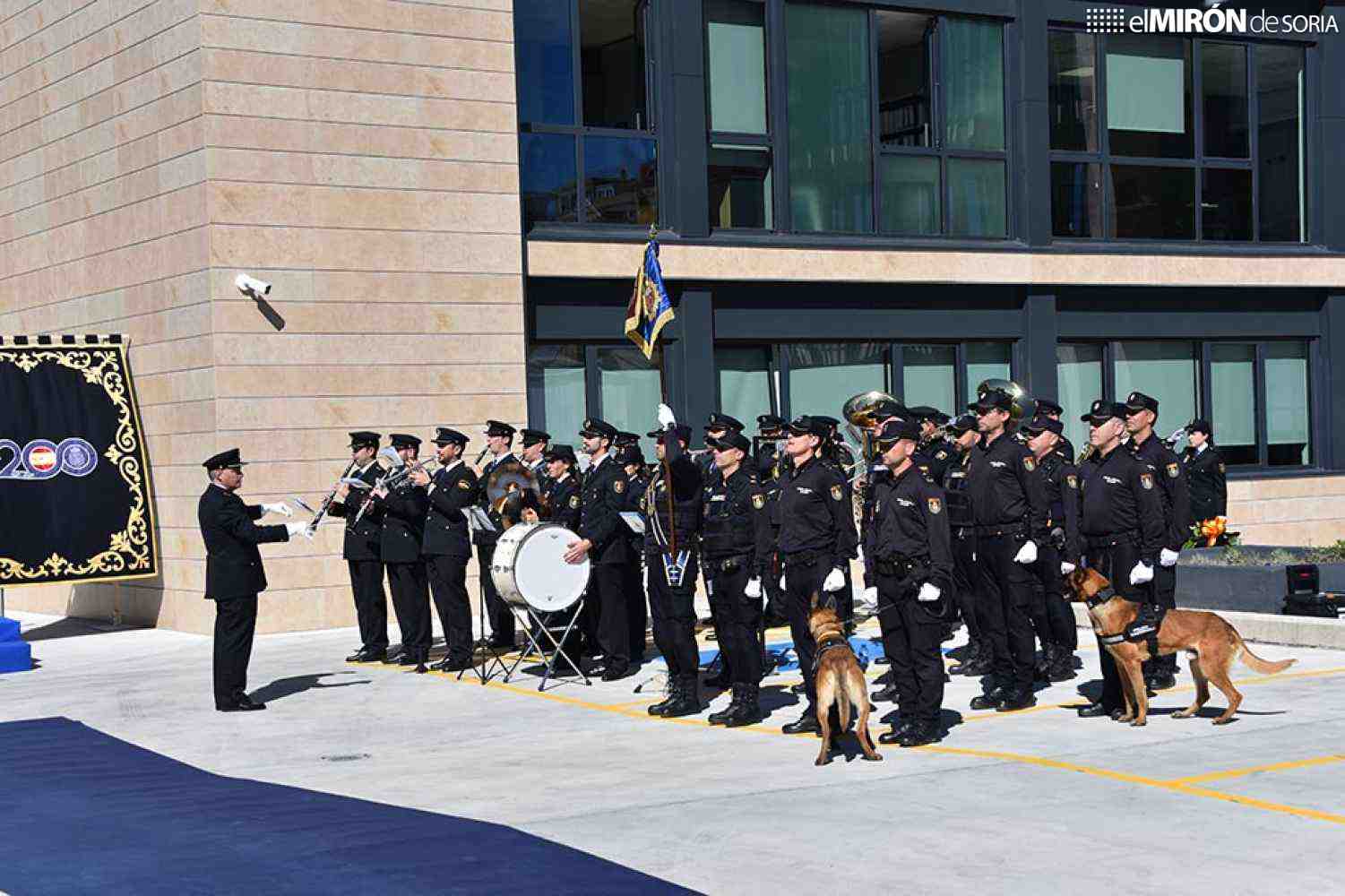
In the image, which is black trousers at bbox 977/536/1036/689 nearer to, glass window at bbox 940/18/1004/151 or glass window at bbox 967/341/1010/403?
glass window at bbox 967/341/1010/403

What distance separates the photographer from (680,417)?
2286cm

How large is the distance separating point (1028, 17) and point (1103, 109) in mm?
1802

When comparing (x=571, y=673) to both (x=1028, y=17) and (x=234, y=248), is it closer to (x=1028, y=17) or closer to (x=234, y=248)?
(x=234, y=248)

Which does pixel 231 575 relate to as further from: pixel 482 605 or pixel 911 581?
pixel 911 581

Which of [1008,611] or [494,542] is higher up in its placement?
[494,542]

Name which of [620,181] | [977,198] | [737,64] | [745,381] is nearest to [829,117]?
[737,64]

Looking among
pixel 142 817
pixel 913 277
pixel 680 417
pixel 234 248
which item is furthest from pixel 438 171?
pixel 142 817

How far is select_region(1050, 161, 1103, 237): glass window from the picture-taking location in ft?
84.4

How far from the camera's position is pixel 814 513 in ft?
41.7

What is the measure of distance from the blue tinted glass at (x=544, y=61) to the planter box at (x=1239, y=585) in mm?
9294

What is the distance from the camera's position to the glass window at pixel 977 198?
25016mm

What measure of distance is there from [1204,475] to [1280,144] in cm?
748

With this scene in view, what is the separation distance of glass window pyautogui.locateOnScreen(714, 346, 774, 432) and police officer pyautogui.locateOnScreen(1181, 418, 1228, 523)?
530cm

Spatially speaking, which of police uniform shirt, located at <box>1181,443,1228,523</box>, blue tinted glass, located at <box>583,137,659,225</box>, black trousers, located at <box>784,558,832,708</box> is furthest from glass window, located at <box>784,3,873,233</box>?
black trousers, located at <box>784,558,832,708</box>
